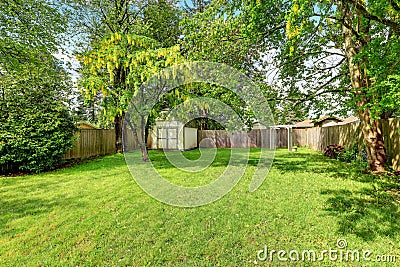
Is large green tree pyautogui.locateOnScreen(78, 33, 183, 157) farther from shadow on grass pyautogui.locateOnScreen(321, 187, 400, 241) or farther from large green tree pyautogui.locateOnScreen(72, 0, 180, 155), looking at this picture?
shadow on grass pyautogui.locateOnScreen(321, 187, 400, 241)

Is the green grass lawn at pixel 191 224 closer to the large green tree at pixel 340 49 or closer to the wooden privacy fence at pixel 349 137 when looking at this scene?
the wooden privacy fence at pixel 349 137

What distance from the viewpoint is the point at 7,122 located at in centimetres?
738

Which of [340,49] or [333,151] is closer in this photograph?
[340,49]

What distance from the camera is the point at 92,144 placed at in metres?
11.9

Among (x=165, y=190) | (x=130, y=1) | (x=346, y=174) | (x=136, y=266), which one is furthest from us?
(x=130, y=1)

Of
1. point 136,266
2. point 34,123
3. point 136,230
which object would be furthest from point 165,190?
point 34,123

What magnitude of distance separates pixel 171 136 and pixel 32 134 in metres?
8.55

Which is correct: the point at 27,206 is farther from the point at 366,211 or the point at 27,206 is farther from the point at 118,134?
the point at 118,134

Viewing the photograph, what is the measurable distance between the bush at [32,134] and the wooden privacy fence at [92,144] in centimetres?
149

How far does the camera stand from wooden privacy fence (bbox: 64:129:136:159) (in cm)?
1055

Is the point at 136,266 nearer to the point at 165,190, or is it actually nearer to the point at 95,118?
the point at 165,190

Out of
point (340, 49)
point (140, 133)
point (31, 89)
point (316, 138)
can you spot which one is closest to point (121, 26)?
point (31, 89)

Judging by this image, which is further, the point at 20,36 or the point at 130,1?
the point at 130,1

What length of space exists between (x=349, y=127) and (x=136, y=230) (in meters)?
9.56
